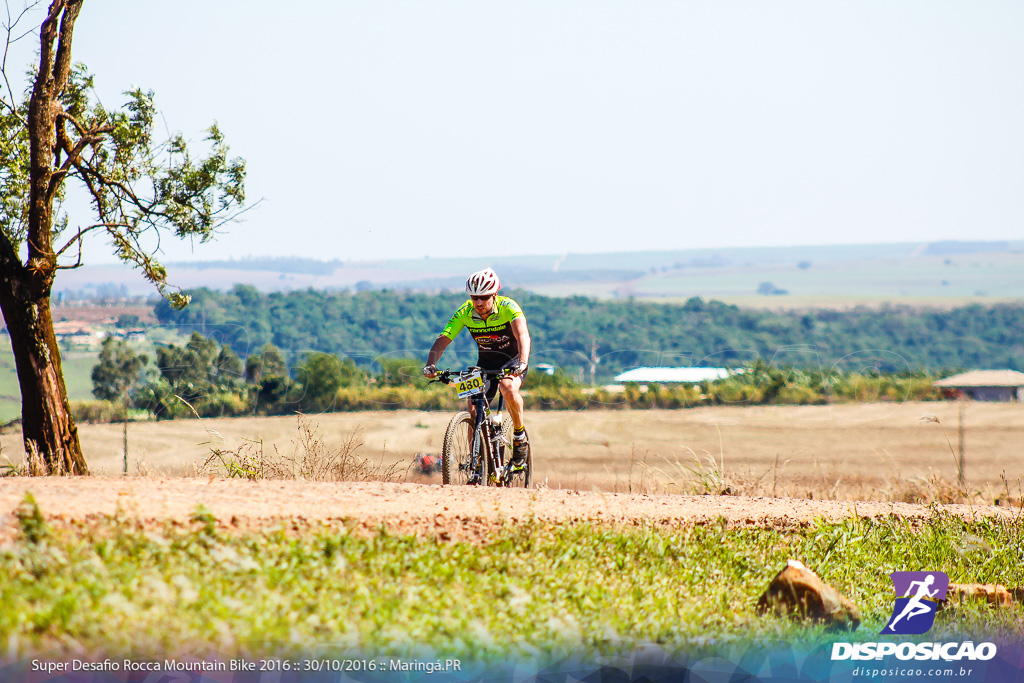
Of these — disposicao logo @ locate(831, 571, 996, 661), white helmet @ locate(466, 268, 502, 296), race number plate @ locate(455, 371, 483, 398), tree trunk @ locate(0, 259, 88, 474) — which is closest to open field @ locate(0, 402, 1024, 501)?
tree trunk @ locate(0, 259, 88, 474)

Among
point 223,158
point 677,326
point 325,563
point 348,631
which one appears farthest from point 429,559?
point 677,326

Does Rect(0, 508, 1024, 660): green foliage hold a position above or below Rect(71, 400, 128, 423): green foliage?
above

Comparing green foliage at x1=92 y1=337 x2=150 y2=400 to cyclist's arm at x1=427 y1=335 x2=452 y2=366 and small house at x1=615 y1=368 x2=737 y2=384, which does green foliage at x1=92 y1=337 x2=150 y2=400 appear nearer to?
small house at x1=615 y1=368 x2=737 y2=384

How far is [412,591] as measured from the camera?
17.2 feet

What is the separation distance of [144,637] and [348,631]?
898 millimetres

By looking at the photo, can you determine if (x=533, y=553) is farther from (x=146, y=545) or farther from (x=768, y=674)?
(x=146, y=545)

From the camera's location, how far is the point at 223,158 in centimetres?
1326

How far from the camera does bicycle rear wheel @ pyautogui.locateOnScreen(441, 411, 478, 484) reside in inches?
347

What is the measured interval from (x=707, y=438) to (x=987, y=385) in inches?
703

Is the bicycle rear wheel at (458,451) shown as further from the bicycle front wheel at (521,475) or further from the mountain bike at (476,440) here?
the bicycle front wheel at (521,475)

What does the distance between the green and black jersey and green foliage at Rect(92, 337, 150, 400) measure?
85.8ft

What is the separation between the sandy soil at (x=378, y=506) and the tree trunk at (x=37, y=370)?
127 inches

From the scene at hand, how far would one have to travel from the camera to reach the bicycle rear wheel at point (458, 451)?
880 centimetres

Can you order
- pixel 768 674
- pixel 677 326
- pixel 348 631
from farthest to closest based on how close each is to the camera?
1. pixel 677 326
2. pixel 768 674
3. pixel 348 631
